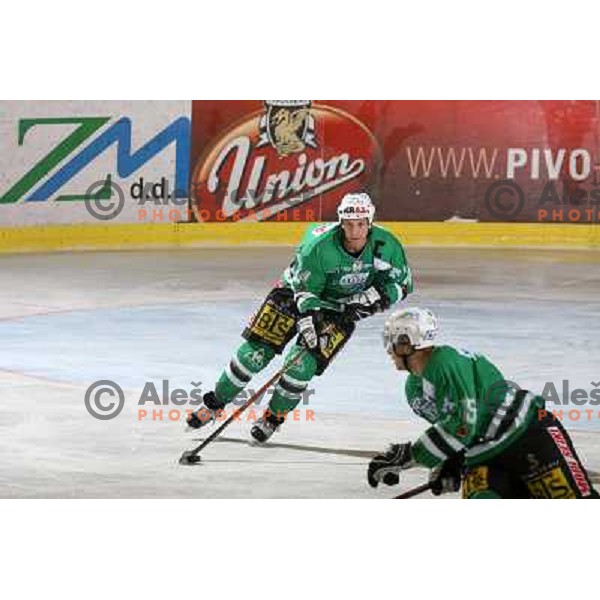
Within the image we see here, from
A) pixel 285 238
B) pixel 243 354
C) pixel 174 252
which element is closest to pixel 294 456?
pixel 243 354

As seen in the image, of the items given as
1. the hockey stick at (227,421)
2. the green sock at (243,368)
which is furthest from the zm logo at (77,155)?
the hockey stick at (227,421)

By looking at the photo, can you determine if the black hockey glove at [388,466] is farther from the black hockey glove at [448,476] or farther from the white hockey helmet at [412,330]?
the white hockey helmet at [412,330]

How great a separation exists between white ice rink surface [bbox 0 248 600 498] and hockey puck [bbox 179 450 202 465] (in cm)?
3

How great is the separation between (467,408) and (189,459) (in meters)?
2.26

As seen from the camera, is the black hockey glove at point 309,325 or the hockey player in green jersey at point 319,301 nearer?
the hockey player in green jersey at point 319,301

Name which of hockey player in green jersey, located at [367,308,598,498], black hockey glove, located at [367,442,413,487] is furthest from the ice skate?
hockey player in green jersey, located at [367,308,598,498]

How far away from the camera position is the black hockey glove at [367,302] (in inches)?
379

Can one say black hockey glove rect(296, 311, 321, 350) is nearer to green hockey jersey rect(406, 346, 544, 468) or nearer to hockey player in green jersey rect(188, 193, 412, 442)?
hockey player in green jersey rect(188, 193, 412, 442)

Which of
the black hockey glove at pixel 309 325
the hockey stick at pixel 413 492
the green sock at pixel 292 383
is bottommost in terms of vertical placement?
the hockey stick at pixel 413 492

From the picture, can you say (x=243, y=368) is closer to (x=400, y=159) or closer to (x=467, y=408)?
(x=467, y=408)

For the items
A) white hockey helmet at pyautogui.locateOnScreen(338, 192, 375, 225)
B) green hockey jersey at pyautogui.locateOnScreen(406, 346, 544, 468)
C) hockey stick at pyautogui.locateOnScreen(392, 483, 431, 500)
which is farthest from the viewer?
white hockey helmet at pyautogui.locateOnScreen(338, 192, 375, 225)

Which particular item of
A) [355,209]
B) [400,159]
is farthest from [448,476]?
[400,159]

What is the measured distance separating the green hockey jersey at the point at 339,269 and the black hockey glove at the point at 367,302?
0.02 m

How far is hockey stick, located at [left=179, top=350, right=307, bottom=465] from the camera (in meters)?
9.73
